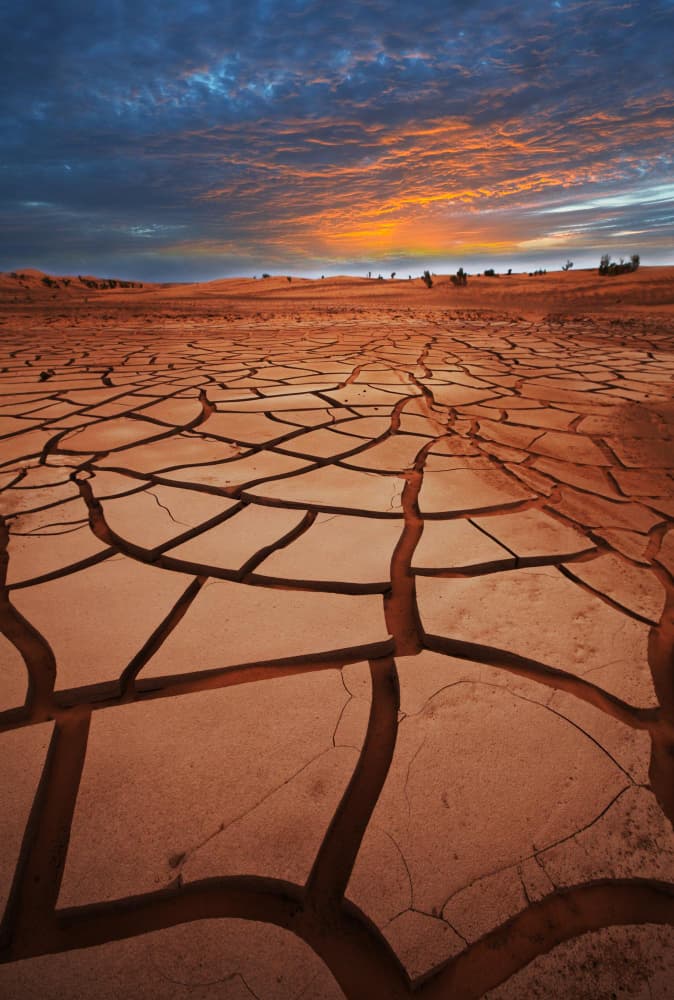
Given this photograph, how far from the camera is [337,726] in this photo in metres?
0.96

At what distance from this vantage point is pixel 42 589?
139cm

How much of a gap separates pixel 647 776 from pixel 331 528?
3.55ft

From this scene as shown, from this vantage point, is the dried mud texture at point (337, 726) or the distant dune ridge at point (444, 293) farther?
the distant dune ridge at point (444, 293)

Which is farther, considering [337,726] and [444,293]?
[444,293]

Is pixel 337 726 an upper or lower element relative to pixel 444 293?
lower

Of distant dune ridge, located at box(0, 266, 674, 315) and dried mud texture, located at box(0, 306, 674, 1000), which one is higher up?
distant dune ridge, located at box(0, 266, 674, 315)

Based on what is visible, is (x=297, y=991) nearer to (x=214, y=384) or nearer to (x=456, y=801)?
(x=456, y=801)

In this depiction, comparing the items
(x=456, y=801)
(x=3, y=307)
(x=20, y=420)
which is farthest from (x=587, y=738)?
(x=3, y=307)

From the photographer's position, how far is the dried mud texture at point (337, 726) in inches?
26.6

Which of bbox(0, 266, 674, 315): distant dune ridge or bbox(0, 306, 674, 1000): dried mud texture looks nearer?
bbox(0, 306, 674, 1000): dried mud texture

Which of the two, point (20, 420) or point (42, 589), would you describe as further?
point (20, 420)

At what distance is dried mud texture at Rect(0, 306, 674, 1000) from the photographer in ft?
2.21

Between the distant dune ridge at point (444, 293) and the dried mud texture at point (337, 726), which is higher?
the distant dune ridge at point (444, 293)

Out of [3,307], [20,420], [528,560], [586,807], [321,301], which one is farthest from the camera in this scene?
[321,301]
